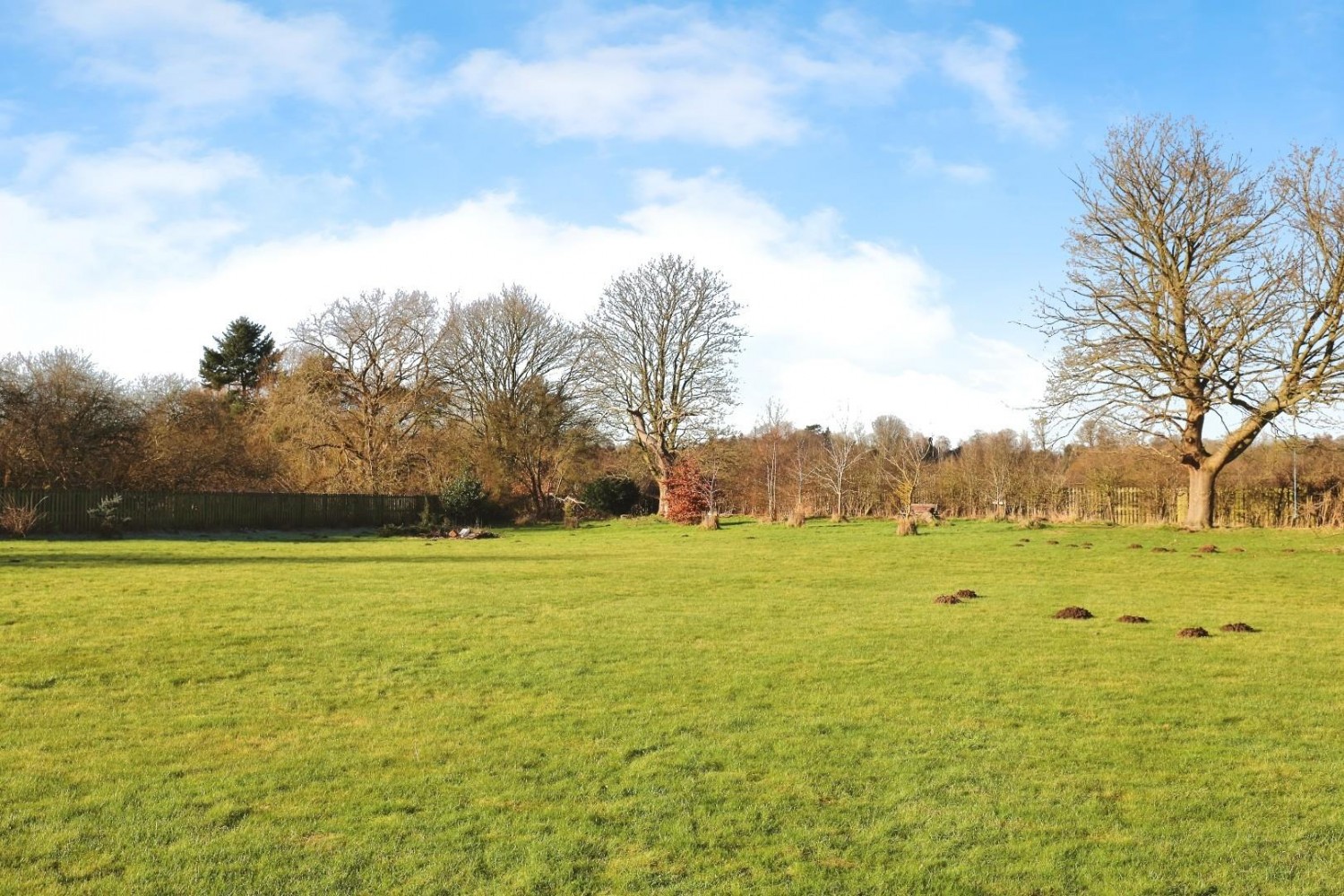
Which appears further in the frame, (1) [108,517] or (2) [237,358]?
(2) [237,358]

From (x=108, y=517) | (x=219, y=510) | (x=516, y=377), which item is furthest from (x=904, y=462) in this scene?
(x=108, y=517)

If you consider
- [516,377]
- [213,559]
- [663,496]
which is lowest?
[213,559]

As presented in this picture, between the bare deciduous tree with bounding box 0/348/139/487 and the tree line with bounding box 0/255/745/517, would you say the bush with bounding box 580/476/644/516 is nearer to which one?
the tree line with bounding box 0/255/745/517

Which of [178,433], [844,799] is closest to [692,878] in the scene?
[844,799]

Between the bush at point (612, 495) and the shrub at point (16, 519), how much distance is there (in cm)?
2274

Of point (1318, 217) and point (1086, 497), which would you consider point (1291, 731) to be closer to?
point (1318, 217)

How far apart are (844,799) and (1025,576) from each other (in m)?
13.1

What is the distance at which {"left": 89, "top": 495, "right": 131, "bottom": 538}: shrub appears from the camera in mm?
29344

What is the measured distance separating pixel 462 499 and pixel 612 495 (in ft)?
31.4

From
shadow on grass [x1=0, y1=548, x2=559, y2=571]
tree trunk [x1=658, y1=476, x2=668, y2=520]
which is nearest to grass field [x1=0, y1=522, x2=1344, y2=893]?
shadow on grass [x1=0, y1=548, x2=559, y2=571]

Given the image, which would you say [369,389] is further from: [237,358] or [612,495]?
[237,358]

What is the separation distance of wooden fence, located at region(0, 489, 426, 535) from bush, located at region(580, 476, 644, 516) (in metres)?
8.75

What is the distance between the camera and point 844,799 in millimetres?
Result: 5352

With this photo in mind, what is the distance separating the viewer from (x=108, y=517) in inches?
1166
